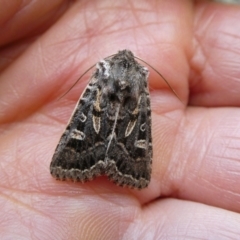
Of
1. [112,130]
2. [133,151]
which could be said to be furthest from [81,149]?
[133,151]

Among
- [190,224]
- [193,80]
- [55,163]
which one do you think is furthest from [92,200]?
[193,80]

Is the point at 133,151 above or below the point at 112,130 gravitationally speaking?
below

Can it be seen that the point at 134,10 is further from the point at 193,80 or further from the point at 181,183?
the point at 181,183

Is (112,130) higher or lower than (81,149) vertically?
higher

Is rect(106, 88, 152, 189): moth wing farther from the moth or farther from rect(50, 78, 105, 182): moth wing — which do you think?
rect(50, 78, 105, 182): moth wing

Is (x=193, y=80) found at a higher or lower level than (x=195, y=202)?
higher

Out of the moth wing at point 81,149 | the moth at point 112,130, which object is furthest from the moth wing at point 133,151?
the moth wing at point 81,149

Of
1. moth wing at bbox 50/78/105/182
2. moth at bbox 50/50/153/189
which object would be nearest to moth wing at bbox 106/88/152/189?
moth at bbox 50/50/153/189

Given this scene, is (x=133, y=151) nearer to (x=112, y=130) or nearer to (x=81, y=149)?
(x=112, y=130)
